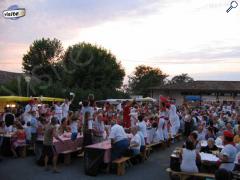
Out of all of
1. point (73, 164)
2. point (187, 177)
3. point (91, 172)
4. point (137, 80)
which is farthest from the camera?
point (137, 80)

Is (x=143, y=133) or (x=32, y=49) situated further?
(x=32, y=49)

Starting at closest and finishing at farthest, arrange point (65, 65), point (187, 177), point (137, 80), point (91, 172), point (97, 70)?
point (187, 177), point (91, 172), point (97, 70), point (65, 65), point (137, 80)

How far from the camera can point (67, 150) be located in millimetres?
11203

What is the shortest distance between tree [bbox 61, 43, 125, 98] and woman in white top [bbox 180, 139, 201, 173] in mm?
33836

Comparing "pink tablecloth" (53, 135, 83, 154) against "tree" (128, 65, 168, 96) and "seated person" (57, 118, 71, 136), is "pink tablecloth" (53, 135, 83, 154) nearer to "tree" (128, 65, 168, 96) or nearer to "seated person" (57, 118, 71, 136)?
"seated person" (57, 118, 71, 136)

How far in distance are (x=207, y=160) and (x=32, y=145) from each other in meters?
6.16

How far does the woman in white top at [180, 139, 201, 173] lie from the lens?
8.13 m

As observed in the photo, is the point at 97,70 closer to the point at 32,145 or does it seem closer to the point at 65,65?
the point at 65,65

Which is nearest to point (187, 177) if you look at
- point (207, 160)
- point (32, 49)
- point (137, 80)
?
point (207, 160)

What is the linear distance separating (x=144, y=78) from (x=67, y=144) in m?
73.9

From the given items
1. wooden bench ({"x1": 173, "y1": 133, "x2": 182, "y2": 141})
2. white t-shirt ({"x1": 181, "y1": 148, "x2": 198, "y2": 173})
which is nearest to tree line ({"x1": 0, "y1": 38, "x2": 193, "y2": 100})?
wooden bench ({"x1": 173, "y1": 133, "x2": 182, "y2": 141})

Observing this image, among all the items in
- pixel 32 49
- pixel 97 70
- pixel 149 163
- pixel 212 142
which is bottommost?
pixel 149 163

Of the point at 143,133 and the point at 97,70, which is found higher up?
the point at 97,70

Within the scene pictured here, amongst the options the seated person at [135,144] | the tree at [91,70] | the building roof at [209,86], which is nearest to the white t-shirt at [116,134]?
the seated person at [135,144]
